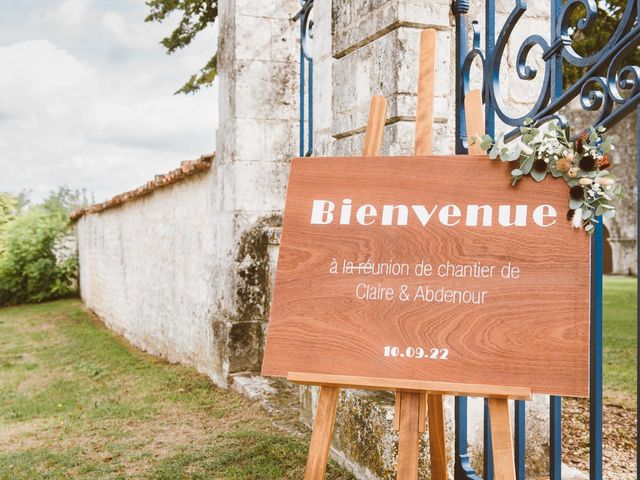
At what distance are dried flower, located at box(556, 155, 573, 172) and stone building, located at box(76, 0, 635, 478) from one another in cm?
97

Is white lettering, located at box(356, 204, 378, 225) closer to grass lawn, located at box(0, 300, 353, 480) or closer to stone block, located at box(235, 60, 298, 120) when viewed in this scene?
grass lawn, located at box(0, 300, 353, 480)

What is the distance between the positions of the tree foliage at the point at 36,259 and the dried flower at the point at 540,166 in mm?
14891

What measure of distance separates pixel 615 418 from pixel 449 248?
10.2 ft

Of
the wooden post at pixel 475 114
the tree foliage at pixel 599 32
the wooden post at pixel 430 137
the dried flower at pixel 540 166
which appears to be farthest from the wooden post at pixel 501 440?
the tree foliage at pixel 599 32

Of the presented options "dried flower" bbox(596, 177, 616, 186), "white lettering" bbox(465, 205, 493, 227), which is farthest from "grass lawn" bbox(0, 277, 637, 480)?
"dried flower" bbox(596, 177, 616, 186)

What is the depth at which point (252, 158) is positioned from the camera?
547cm

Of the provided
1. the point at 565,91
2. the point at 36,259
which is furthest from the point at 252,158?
the point at 36,259

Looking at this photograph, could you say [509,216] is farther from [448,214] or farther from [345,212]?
[345,212]

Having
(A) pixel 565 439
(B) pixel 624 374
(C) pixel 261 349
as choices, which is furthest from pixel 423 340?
(B) pixel 624 374

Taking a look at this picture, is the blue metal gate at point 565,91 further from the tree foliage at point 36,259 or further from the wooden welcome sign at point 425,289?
the tree foliage at point 36,259

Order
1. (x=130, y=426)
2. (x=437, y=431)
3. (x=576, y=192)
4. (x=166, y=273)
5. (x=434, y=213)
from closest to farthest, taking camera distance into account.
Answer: (x=576, y=192), (x=434, y=213), (x=437, y=431), (x=130, y=426), (x=166, y=273)

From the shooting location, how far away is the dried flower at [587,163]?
2.07 metres

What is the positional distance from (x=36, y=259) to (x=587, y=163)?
15.5 meters

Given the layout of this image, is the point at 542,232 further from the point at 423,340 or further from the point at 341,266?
the point at 341,266
